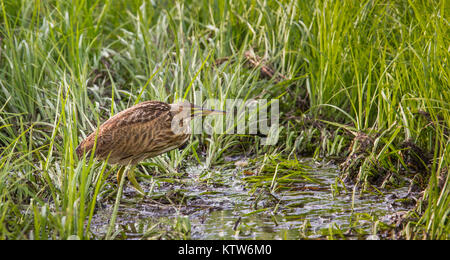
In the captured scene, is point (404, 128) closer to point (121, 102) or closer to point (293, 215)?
point (293, 215)

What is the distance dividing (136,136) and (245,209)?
2.88 ft

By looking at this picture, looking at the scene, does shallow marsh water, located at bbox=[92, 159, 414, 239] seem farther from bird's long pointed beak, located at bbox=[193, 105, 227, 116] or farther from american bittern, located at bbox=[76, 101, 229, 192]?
bird's long pointed beak, located at bbox=[193, 105, 227, 116]

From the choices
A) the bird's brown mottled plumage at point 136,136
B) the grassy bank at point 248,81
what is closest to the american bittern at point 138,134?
the bird's brown mottled plumage at point 136,136

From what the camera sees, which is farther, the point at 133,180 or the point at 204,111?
the point at 204,111

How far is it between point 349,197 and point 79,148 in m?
1.71

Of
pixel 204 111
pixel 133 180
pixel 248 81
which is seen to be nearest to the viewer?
pixel 133 180

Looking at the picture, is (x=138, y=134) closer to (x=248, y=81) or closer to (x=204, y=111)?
(x=204, y=111)

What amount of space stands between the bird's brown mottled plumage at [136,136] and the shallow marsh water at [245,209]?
0.74 feet

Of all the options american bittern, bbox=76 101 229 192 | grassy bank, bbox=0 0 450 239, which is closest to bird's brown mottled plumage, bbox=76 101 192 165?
american bittern, bbox=76 101 229 192

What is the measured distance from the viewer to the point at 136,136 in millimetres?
4234

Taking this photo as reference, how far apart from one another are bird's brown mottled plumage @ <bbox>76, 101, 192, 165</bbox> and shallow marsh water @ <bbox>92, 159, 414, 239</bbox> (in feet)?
0.74

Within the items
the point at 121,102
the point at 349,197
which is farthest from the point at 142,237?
the point at 121,102

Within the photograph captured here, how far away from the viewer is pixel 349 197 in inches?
160

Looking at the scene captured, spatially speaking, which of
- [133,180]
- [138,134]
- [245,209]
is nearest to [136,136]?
[138,134]
